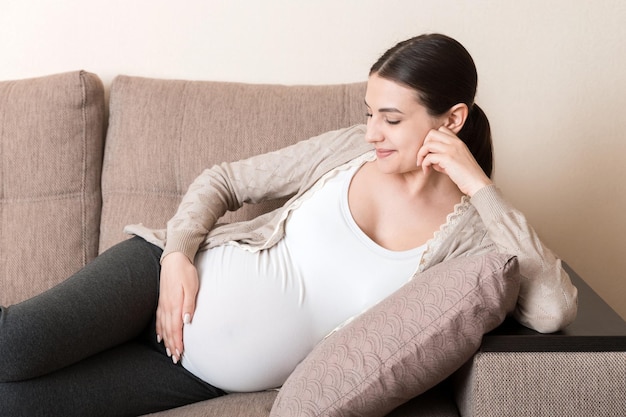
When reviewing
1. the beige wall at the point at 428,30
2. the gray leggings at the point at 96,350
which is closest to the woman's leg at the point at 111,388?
the gray leggings at the point at 96,350

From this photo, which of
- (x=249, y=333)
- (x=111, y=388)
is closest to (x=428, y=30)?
(x=249, y=333)

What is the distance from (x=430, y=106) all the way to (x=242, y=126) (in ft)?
1.90

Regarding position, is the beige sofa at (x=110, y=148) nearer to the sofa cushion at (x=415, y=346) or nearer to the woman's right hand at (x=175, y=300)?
the woman's right hand at (x=175, y=300)

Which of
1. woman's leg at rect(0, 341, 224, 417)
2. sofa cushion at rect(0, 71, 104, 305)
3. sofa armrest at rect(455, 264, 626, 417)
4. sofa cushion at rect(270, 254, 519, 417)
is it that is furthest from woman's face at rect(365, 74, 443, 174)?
sofa cushion at rect(0, 71, 104, 305)

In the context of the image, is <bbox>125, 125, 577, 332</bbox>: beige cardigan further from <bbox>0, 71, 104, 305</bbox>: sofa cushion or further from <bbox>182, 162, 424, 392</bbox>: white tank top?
<bbox>0, 71, 104, 305</bbox>: sofa cushion

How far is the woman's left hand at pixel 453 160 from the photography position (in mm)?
1473

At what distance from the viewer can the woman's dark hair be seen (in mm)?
1476

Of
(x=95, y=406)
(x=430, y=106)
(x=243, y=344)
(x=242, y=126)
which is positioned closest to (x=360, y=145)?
(x=430, y=106)

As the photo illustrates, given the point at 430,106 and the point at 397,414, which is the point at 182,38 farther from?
the point at 397,414

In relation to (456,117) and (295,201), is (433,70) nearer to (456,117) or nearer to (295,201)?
(456,117)

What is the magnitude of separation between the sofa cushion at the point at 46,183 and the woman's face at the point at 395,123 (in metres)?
0.83

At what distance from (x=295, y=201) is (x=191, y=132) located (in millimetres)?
411

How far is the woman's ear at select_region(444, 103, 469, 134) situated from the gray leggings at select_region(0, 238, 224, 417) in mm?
680

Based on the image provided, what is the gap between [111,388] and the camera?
1.47m
